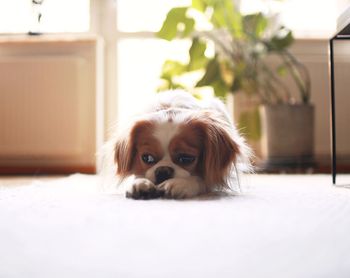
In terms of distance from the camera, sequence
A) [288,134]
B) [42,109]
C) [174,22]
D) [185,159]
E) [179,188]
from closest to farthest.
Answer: [179,188], [185,159], [174,22], [288,134], [42,109]

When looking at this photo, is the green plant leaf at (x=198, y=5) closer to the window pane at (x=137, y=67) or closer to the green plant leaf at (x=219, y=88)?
the green plant leaf at (x=219, y=88)

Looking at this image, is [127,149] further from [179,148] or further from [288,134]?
[288,134]

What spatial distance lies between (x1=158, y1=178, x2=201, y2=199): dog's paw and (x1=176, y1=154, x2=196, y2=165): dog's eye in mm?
74

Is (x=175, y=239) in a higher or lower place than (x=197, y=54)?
lower

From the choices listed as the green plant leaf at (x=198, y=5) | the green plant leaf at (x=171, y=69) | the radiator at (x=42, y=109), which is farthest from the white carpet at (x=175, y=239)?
the radiator at (x=42, y=109)

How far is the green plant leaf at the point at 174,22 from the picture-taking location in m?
2.71

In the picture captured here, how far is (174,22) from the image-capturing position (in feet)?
8.95

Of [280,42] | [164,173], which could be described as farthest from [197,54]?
[164,173]

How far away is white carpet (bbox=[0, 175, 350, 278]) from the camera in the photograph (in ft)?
1.91

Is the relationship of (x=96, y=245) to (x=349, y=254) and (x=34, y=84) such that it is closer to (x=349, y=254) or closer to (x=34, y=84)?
(x=349, y=254)

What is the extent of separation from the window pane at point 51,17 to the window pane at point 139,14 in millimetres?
243

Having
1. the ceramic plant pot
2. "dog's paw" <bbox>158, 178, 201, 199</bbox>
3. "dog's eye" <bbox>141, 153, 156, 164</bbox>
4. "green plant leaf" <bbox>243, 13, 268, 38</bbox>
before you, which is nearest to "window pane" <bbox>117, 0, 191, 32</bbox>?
"green plant leaf" <bbox>243, 13, 268, 38</bbox>

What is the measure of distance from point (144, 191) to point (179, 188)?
0.10 metres

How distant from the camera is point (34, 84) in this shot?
317 cm
